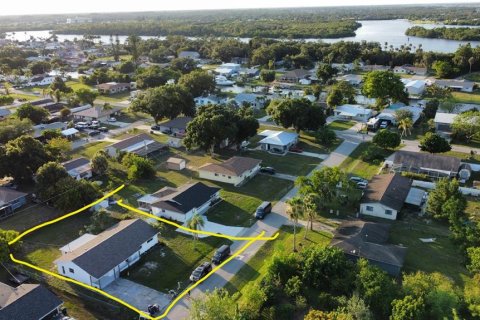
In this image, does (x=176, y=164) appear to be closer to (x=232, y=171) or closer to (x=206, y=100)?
(x=232, y=171)

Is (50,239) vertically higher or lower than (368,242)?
lower

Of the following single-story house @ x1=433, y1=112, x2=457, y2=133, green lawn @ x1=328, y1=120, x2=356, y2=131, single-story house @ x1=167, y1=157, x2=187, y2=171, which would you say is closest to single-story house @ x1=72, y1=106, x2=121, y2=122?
single-story house @ x1=167, y1=157, x2=187, y2=171

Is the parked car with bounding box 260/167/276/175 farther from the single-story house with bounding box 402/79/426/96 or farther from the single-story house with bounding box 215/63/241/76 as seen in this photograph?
the single-story house with bounding box 215/63/241/76

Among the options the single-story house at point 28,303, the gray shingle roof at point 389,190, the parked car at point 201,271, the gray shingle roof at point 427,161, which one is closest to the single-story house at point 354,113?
the gray shingle roof at point 427,161

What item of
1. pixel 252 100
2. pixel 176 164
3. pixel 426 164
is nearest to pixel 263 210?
pixel 176 164

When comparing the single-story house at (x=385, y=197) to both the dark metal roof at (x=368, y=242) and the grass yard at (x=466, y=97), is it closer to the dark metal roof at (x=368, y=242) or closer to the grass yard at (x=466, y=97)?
the dark metal roof at (x=368, y=242)

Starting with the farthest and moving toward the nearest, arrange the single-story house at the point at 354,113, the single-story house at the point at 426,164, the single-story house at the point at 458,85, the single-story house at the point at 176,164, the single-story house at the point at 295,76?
the single-story house at the point at 295,76 < the single-story house at the point at 458,85 < the single-story house at the point at 354,113 < the single-story house at the point at 176,164 < the single-story house at the point at 426,164

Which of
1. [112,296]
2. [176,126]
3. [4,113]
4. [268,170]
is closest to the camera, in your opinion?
[112,296]
